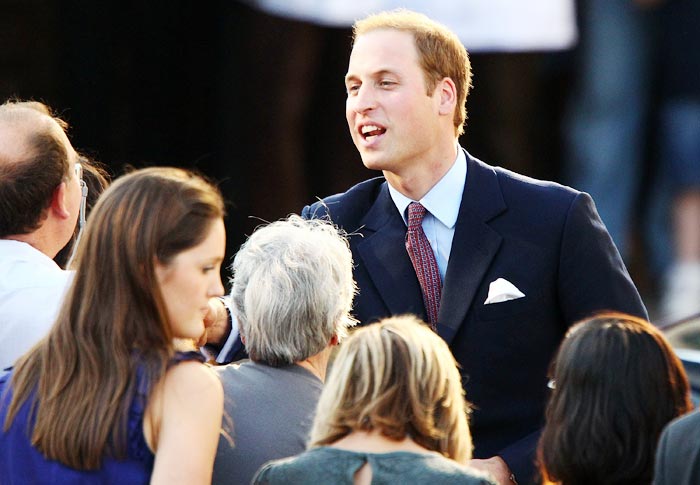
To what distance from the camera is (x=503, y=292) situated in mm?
3076

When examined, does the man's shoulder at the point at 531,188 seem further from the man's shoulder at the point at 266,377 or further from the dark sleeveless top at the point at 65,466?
the dark sleeveless top at the point at 65,466

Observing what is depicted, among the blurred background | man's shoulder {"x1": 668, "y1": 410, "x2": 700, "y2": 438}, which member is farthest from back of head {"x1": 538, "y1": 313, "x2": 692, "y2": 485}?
the blurred background

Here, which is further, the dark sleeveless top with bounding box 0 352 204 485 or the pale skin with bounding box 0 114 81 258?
the pale skin with bounding box 0 114 81 258

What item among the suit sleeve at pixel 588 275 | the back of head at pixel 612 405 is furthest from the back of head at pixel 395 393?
the suit sleeve at pixel 588 275

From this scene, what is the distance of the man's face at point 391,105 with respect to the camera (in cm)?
325

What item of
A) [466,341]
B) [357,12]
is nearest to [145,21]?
[357,12]

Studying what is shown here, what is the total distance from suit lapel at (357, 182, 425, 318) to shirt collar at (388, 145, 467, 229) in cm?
4

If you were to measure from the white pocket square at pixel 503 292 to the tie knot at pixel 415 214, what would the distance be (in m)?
0.28

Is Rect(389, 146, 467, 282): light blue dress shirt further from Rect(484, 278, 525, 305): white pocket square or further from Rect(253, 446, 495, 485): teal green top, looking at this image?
Rect(253, 446, 495, 485): teal green top

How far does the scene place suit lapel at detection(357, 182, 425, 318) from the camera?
125 inches

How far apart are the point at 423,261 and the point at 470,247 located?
13cm

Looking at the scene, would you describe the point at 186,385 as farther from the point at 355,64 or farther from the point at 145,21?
the point at 145,21

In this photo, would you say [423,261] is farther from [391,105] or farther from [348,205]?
[391,105]

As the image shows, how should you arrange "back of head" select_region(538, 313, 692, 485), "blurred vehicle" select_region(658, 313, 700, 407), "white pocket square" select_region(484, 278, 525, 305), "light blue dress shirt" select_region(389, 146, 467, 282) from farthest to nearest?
"blurred vehicle" select_region(658, 313, 700, 407), "light blue dress shirt" select_region(389, 146, 467, 282), "white pocket square" select_region(484, 278, 525, 305), "back of head" select_region(538, 313, 692, 485)
